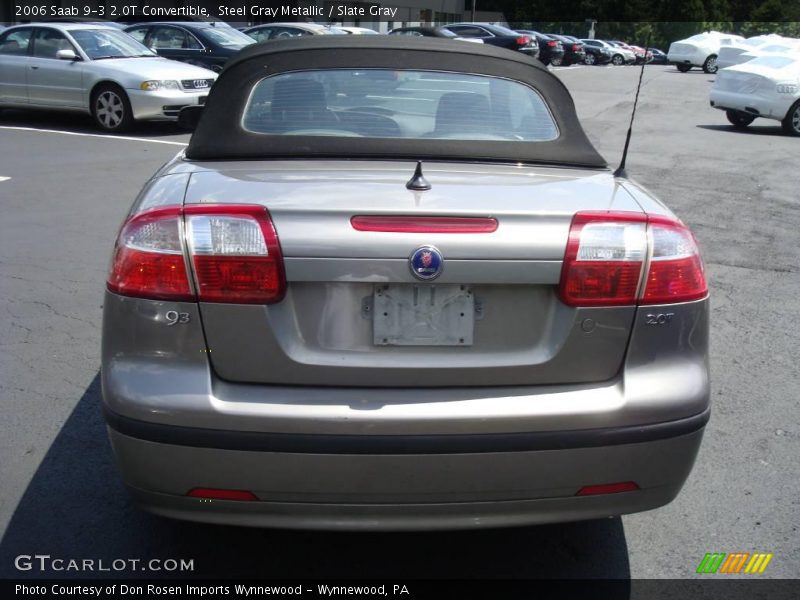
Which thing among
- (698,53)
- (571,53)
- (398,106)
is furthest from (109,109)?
(698,53)

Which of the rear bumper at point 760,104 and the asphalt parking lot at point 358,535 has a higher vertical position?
the asphalt parking lot at point 358,535

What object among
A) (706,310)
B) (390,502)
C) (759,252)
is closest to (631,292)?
(706,310)

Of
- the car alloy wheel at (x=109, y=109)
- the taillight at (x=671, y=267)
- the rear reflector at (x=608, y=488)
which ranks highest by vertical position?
the taillight at (x=671, y=267)

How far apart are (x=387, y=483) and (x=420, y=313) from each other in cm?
49

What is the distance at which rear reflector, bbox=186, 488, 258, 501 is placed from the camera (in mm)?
2631

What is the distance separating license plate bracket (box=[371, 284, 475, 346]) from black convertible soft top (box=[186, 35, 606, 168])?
81 cm

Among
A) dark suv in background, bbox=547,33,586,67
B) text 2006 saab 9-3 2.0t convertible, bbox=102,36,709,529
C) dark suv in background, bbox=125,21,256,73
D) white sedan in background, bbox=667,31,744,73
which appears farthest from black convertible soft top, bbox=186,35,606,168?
white sedan in background, bbox=667,31,744,73

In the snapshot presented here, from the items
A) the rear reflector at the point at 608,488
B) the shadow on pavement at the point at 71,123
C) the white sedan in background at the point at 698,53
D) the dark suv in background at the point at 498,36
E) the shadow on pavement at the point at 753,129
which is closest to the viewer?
the rear reflector at the point at 608,488

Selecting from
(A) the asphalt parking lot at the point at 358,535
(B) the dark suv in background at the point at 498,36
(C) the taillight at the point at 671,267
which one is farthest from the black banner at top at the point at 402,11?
(C) the taillight at the point at 671,267

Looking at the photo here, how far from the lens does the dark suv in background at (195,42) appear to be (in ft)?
55.0

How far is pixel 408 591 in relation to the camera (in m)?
3.04
